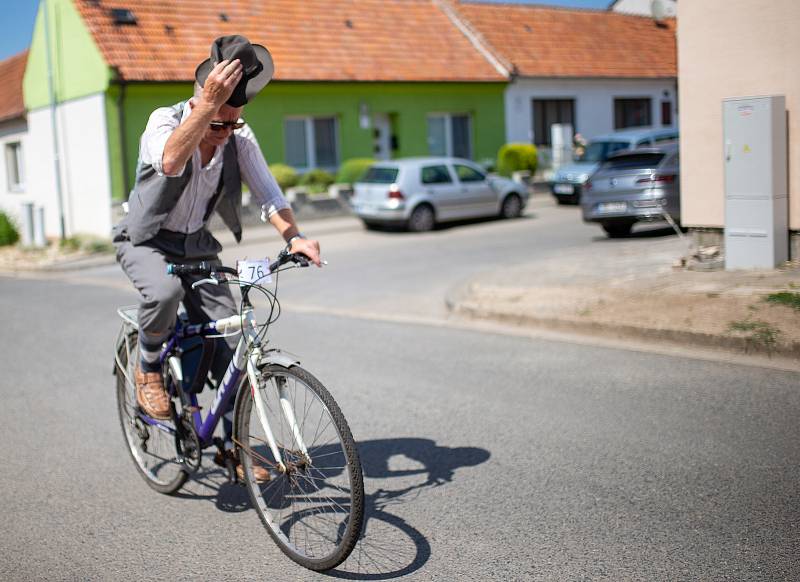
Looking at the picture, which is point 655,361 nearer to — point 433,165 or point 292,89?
point 433,165

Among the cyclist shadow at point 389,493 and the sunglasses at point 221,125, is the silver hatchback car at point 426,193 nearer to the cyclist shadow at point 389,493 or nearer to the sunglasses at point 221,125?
the cyclist shadow at point 389,493

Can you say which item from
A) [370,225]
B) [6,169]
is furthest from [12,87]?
[370,225]

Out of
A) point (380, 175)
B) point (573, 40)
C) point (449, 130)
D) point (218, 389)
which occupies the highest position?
point (573, 40)

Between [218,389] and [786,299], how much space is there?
19.1 feet

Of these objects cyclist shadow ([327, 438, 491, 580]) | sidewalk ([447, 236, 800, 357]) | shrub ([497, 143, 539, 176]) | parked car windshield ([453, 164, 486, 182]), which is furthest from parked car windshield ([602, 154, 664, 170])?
cyclist shadow ([327, 438, 491, 580])

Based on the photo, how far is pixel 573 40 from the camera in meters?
33.9

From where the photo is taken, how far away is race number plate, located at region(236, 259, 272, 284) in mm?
3879

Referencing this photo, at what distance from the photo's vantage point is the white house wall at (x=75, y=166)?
23.3m

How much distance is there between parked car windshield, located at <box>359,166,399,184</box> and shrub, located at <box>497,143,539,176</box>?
28.0 ft

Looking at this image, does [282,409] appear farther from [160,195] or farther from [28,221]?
[28,221]

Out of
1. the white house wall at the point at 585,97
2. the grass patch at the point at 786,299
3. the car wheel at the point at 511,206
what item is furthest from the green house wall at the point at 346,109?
the grass patch at the point at 786,299

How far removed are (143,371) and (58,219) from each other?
75.8 feet

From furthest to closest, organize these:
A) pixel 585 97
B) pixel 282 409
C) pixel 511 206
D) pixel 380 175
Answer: pixel 585 97
pixel 511 206
pixel 380 175
pixel 282 409

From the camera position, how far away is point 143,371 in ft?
15.4
